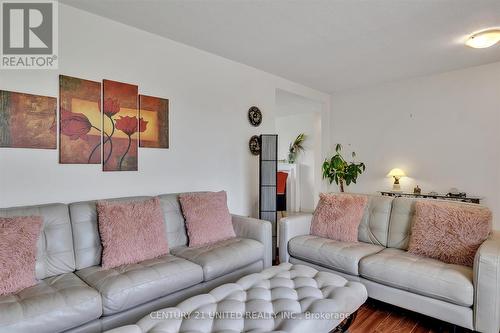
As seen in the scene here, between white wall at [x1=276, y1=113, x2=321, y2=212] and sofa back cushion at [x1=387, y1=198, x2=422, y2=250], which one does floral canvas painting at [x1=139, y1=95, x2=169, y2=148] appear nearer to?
sofa back cushion at [x1=387, y1=198, x2=422, y2=250]

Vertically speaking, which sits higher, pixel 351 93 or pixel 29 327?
pixel 351 93

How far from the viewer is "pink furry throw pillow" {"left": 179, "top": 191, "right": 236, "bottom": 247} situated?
2.48 meters

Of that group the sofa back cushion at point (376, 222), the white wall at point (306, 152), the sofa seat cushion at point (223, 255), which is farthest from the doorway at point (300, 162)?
the sofa seat cushion at point (223, 255)

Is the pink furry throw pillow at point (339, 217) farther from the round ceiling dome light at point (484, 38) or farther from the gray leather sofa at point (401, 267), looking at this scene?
the round ceiling dome light at point (484, 38)

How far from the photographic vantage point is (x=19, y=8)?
2.14 m

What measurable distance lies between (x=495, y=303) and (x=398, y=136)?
3.34 meters

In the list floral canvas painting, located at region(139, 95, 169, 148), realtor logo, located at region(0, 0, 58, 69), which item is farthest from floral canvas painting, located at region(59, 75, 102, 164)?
floral canvas painting, located at region(139, 95, 169, 148)

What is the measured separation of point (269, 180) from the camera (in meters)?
3.46

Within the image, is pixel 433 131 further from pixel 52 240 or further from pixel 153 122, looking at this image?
pixel 52 240

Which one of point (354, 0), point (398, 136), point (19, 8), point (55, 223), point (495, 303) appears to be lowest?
point (495, 303)

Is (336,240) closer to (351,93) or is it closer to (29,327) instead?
(29,327)

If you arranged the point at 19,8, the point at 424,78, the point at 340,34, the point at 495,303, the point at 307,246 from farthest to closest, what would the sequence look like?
the point at 424,78 → the point at 340,34 → the point at 307,246 → the point at 19,8 → the point at 495,303

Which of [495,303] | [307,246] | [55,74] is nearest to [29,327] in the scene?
[55,74]

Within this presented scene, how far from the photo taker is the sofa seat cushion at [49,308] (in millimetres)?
1351
